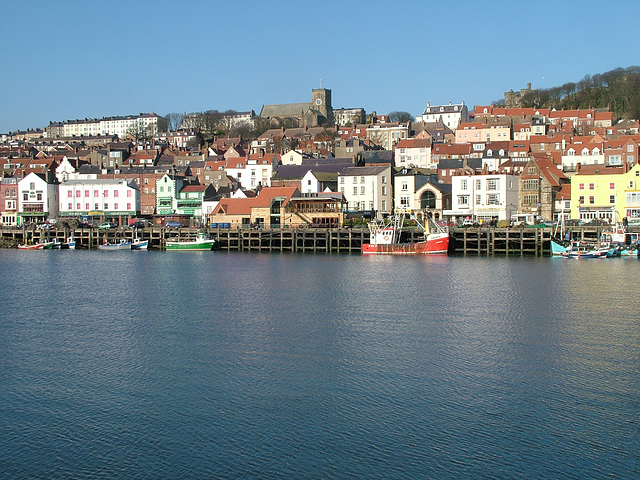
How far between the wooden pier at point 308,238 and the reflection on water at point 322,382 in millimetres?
20151

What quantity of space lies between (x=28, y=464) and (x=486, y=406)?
9.67m

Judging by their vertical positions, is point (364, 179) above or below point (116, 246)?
above

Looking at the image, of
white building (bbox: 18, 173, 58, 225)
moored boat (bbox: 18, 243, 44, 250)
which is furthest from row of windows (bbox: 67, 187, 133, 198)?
moored boat (bbox: 18, 243, 44, 250)

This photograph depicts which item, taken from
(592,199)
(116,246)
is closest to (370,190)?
(592,199)

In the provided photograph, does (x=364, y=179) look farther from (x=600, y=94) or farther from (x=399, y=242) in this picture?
(x=600, y=94)

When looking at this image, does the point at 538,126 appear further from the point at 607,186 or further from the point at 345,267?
the point at 345,267

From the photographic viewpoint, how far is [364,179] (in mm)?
70812

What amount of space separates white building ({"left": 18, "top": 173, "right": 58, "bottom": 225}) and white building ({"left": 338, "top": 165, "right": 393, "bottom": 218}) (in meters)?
34.2

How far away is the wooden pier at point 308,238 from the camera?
55000 millimetres

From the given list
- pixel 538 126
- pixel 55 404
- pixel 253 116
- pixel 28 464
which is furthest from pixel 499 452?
pixel 253 116

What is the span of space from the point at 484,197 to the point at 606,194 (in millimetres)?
10323

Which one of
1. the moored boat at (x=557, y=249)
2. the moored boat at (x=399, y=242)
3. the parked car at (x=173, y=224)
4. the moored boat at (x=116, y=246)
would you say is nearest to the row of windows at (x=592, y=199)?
the moored boat at (x=557, y=249)

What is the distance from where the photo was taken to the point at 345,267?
150ft

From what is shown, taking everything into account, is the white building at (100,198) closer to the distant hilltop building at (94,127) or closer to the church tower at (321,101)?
the church tower at (321,101)
